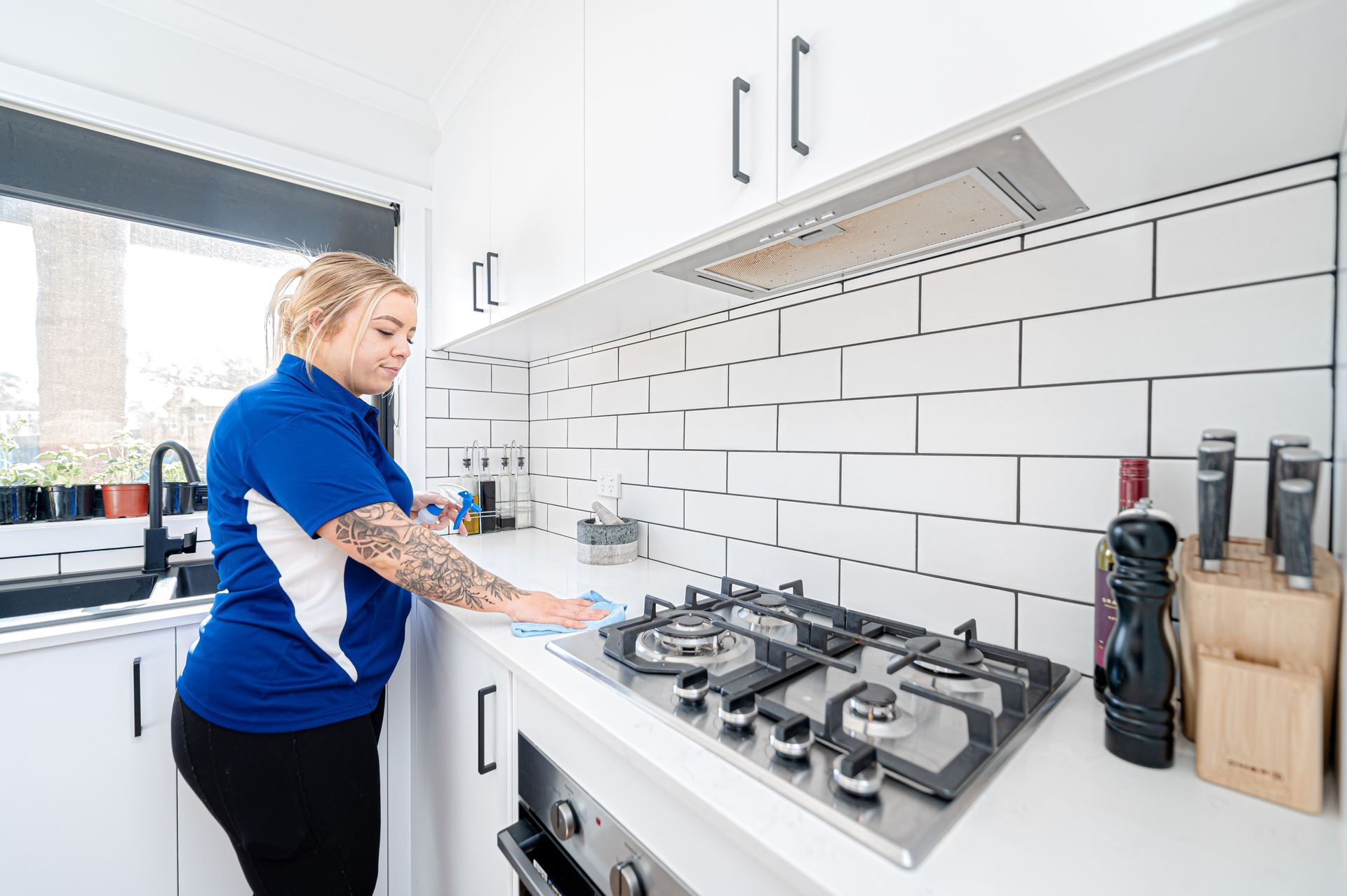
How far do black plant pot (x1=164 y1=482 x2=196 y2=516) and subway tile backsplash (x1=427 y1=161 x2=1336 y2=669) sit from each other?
1533 millimetres

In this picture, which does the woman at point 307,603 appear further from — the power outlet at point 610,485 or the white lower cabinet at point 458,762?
the power outlet at point 610,485

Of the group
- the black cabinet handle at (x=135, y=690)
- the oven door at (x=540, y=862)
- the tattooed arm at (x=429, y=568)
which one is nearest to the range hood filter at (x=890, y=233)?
the tattooed arm at (x=429, y=568)

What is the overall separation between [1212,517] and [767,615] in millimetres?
631

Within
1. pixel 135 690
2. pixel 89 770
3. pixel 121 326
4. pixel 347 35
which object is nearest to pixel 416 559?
pixel 135 690

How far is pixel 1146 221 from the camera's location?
0.80 m

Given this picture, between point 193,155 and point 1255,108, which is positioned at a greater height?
point 193,155

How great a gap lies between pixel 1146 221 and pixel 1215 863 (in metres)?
0.78

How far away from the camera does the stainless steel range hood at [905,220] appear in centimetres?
70

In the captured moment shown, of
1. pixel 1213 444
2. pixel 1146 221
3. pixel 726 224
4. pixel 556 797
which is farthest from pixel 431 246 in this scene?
pixel 1213 444

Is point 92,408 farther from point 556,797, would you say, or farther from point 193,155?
point 556,797

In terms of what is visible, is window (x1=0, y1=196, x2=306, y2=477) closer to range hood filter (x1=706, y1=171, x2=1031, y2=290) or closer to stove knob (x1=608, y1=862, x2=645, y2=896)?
range hood filter (x1=706, y1=171, x2=1031, y2=290)

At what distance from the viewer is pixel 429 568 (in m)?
1.03

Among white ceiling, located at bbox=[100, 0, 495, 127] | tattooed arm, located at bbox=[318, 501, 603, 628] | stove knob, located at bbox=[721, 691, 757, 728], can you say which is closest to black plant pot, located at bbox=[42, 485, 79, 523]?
tattooed arm, located at bbox=[318, 501, 603, 628]

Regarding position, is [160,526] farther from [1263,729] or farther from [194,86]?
[1263,729]
